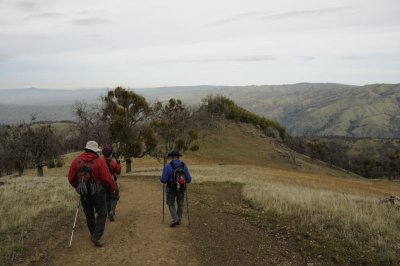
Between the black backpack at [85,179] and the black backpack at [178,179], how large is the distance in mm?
2744

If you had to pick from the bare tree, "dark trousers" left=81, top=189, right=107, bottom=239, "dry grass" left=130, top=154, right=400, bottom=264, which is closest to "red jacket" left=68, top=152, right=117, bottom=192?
"dark trousers" left=81, top=189, right=107, bottom=239

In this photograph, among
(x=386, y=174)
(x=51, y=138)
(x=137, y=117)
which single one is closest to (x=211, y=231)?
(x=137, y=117)

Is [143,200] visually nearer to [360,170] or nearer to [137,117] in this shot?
[137,117]

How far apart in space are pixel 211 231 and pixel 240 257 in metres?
Result: 2.14

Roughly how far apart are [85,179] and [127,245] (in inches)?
76.1

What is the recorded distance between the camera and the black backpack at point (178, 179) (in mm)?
11531

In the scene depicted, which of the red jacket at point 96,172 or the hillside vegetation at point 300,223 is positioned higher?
the red jacket at point 96,172

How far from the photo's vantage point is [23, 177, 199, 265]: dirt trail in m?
8.82

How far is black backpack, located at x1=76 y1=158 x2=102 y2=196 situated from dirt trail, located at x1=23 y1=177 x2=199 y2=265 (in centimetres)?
140

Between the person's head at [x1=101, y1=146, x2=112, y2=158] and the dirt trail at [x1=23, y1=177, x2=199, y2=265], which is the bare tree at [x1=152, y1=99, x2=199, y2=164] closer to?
the person's head at [x1=101, y1=146, x2=112, y2=158]

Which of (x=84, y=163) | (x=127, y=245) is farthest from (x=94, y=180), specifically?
(x=127, y=245)

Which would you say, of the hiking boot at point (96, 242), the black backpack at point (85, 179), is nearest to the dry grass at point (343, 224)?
the hiking boot at point (96, 242)

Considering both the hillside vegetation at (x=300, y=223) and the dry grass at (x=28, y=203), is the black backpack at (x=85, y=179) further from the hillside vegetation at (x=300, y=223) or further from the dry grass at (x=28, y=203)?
the dry grass at (x=28, y=203)

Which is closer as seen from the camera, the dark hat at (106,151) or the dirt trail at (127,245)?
the dirt trail at (127,245)
